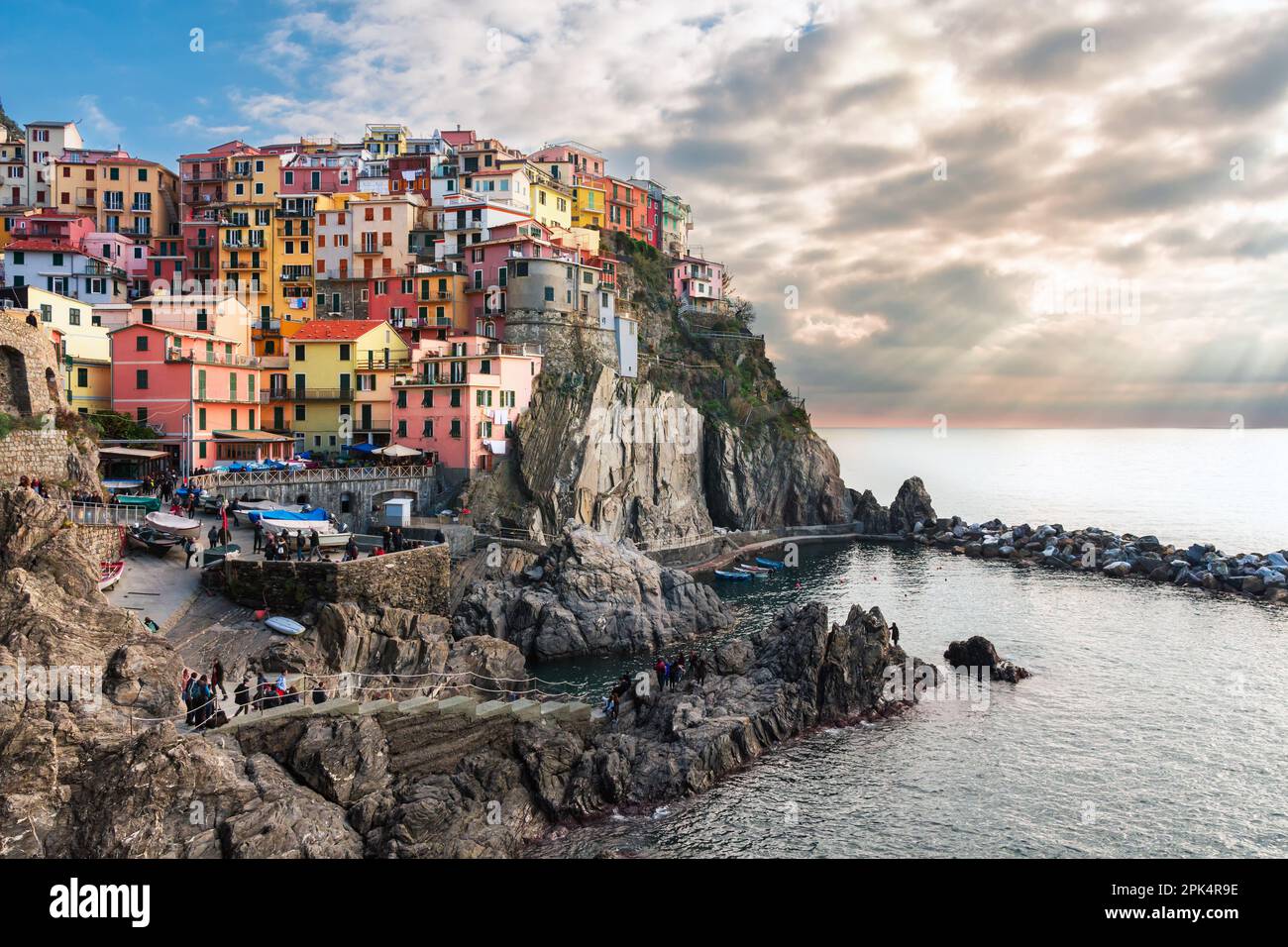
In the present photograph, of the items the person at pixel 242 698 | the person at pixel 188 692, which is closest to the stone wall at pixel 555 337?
the person at pixel 188 692

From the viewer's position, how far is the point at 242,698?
27.3 metres

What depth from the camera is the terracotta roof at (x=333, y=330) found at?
229 ft

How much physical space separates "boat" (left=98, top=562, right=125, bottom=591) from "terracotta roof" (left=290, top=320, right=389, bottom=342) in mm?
35479

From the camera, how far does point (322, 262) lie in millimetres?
85250

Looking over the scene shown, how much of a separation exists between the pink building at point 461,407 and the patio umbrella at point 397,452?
2015 millimetres

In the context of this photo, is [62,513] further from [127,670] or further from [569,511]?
[569,511]

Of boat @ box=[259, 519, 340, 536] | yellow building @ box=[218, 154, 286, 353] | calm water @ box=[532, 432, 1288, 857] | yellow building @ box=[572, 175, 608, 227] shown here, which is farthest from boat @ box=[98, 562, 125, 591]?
yellow building @ box=[572, 175, 608, 227]

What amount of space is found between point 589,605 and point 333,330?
34445 mm

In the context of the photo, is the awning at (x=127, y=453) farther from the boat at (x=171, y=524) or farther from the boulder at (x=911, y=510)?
the boulder at (x=911, y=510)

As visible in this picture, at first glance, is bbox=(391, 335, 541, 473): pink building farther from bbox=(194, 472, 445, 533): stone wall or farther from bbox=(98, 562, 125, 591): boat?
bbox=(98, 562, 125, 591): boat

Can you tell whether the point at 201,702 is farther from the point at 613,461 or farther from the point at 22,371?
the point at 613,461

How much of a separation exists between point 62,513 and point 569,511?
37.4 m

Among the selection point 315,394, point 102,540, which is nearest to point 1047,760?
A: point 102,540
